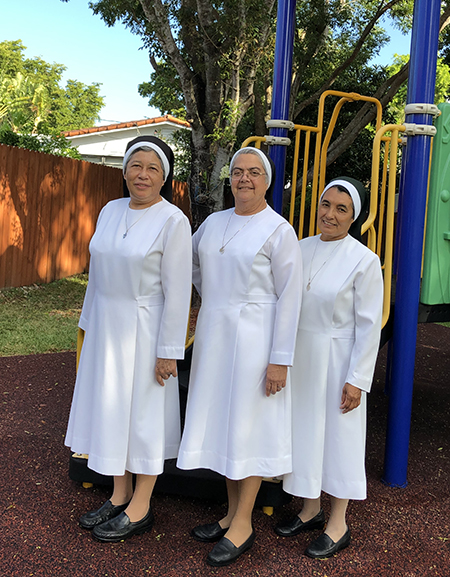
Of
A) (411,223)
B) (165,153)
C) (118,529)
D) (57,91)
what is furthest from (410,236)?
(57,91)

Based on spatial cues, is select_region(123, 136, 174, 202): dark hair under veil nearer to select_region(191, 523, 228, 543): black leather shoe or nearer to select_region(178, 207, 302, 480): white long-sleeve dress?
select_region(178, 207, 302, 480): white long-sleeve dress

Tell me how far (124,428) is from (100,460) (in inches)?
7.7

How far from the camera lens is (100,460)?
9.11ft

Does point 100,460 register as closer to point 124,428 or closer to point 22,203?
point 124,428

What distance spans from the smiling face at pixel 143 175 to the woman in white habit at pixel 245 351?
1.22ft

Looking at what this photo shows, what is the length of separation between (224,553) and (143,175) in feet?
6.02

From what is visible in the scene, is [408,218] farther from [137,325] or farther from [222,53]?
[222,53]

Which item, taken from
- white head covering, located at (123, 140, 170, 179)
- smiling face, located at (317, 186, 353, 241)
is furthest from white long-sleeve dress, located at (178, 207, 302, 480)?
white head covering, located at (123, 140, 170, 179)

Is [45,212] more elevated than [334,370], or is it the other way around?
[45,212]

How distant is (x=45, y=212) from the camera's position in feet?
34.5

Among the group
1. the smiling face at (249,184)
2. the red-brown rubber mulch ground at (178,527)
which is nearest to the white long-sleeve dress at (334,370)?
the red-brown rubber mulch ground at (178,527)

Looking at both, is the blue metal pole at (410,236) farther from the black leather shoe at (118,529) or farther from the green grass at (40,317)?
the green grass at (40,317)

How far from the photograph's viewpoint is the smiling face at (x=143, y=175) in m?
2.77

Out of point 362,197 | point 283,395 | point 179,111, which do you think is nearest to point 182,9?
point 179,111
